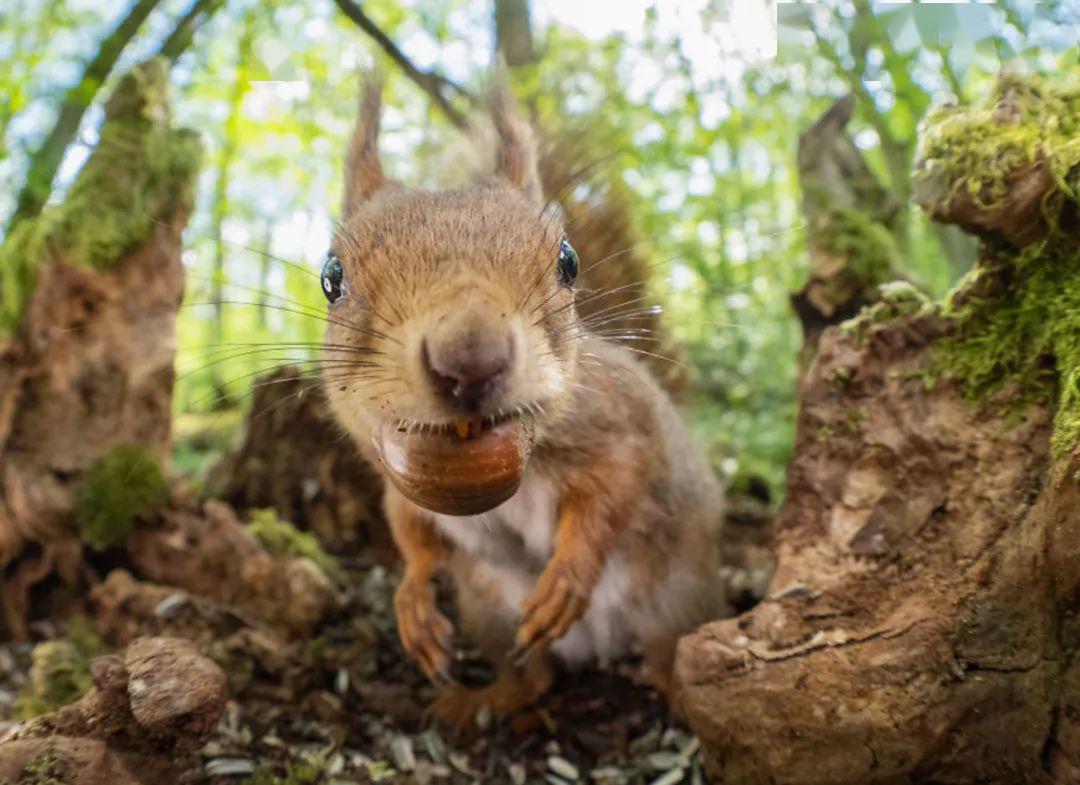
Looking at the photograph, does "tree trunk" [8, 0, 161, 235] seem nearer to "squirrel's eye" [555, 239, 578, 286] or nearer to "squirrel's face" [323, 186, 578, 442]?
"squirrel's face" [323, 186, 578, 442]

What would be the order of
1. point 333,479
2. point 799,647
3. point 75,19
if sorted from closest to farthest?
point 799,647 → point 75,19 → point 333,479

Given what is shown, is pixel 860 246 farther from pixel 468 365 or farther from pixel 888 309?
pixel 468 365

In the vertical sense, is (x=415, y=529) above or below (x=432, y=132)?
below

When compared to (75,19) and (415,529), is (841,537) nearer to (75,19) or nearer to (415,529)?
(415,529)

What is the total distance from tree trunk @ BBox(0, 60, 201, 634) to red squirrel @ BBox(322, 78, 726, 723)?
1147 mm

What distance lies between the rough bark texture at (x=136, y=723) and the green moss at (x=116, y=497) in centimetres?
146

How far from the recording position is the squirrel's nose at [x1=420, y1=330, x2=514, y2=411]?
126 centimetres

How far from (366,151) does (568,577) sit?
1.41 m

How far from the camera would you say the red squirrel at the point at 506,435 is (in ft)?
4.66

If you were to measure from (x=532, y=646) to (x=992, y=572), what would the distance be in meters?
1.09

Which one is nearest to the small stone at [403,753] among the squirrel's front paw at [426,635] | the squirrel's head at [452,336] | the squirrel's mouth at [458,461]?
the squirrel's front paw at [426,635]

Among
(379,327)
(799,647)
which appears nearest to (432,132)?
(379,327)

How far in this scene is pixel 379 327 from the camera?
1.59 metres

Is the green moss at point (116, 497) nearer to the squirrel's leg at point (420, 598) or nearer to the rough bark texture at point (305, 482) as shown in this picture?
the rough bark texture at point (305, 482)
